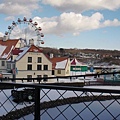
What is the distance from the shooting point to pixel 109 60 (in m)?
49.8

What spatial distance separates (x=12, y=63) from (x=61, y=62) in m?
4.17

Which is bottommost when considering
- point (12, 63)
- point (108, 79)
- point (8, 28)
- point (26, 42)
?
point (108, 79)

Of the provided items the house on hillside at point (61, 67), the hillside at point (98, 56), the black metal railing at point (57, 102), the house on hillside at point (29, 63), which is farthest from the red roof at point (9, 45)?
the hillside at point (98, 56)

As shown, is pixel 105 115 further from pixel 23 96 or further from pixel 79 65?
pixel 79 65

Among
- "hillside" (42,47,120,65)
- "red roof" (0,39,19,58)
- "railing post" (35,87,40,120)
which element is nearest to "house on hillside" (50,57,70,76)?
"red roof" (0,39,19,58)

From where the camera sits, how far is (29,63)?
48.6 ft

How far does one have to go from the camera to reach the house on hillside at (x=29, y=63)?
47.7 ft

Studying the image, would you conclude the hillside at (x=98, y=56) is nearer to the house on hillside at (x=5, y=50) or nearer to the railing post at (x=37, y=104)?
the house on hillside at (x=5, y=50)

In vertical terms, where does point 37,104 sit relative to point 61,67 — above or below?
above

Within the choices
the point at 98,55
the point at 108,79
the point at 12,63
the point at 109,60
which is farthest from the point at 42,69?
the point at 98,55

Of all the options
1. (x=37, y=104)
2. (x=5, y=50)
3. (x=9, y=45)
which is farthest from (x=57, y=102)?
(x=9, y=45)

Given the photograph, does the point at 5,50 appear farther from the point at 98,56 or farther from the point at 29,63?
the point at 98,56

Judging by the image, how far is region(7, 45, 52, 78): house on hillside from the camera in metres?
14.5

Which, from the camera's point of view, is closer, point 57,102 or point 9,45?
point 57,102
